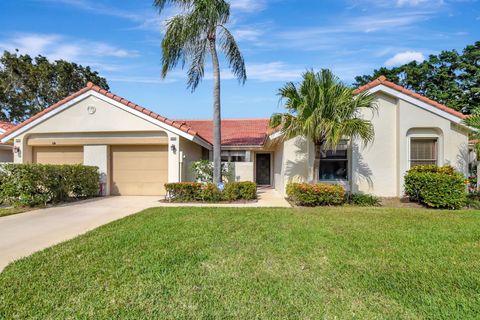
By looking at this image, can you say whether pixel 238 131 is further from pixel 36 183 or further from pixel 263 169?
pixel 36 183

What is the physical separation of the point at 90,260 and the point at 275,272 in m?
3.24

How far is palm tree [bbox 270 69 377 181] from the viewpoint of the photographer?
10538 millimetres

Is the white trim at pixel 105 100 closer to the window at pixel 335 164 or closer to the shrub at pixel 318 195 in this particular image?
the shrub at pixel 318 195

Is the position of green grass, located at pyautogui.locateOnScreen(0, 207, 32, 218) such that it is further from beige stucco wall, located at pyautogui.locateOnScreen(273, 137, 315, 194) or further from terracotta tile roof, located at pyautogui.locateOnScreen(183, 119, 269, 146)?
beige stucco wall, located at pyautogui.locateOnScreen(273, 137, 315, 194)

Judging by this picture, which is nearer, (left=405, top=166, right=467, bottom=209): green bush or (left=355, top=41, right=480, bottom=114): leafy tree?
Answer: (left=405, top=166, right=467, bottom=209): green bush

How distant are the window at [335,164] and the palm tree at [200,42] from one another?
4.86 meters

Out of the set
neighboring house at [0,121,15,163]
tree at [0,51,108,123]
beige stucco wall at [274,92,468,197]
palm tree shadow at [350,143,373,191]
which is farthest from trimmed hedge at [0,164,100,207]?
tree at [0,51,108,123]

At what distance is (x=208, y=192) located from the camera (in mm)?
12016

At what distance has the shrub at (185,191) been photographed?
12172mm

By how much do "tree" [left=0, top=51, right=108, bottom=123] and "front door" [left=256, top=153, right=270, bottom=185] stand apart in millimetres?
25434

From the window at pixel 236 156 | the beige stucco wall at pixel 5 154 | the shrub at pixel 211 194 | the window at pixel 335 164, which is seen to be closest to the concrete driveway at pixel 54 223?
the shrub at pixel 211 194

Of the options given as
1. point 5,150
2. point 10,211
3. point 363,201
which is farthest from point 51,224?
point 5,150

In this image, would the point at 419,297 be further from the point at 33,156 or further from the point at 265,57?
Result: the point at 33,156

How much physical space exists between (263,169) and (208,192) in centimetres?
939
